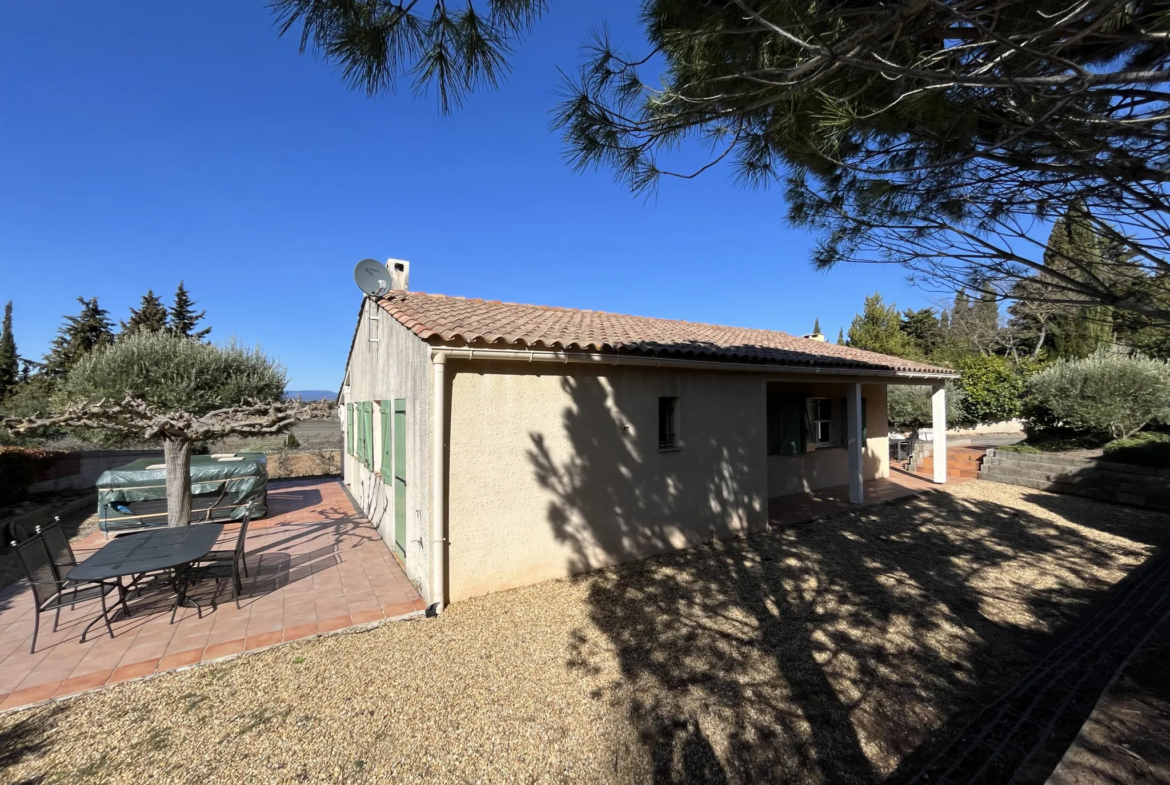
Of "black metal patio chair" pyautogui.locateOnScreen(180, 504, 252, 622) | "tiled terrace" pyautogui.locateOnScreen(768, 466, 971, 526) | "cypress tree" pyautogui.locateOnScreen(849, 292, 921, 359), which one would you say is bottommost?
"tiled terrace" pyautogui.locateOnScreen(768, 466, 971, 526)

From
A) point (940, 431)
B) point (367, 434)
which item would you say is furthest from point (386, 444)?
point (940, 431)

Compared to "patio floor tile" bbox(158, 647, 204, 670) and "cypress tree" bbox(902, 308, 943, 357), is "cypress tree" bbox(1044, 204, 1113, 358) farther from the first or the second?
"cypress tree" bbox(902, 308, 943, 357)

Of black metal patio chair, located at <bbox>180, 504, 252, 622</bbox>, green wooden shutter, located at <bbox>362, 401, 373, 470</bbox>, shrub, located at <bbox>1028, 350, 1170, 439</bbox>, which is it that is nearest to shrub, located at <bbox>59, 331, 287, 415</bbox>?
green wooden shutter, located at <bbox>362, 401, 373, 470</bbox>

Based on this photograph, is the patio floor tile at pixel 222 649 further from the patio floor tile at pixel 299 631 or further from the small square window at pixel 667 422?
the small square window at pixel 667 422

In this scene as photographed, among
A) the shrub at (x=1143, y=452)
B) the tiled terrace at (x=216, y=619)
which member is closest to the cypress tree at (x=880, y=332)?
the shrub at (x=1143, y=452)

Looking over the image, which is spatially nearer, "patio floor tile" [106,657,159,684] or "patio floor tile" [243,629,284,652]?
"patio floor tile" [106,657,159,684]

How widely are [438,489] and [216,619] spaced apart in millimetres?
2695

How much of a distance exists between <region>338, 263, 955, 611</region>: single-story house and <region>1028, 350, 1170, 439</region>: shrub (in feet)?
33.7

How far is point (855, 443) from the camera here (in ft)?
34.1

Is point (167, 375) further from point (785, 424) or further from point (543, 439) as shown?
point (785, 424)

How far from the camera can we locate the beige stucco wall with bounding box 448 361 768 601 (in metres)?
5.61

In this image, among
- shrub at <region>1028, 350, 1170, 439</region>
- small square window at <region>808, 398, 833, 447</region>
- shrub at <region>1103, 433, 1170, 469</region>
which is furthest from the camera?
shrub at <region>1028, 350, 1170, 439</region>

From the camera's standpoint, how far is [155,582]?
573cm

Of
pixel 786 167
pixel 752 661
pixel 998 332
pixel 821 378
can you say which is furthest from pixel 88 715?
pixel 998 332
